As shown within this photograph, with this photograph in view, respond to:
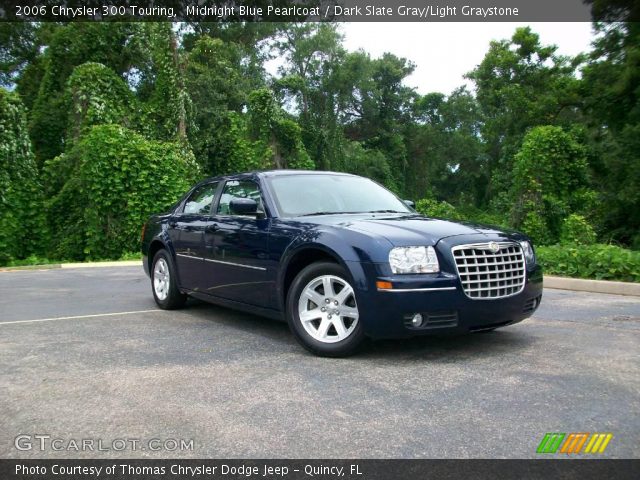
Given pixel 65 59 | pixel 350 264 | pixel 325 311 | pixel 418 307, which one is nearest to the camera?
pixel 418 307

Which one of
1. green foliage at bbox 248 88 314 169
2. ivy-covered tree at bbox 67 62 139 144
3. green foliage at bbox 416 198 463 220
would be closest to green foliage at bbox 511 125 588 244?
green foliage at bbox 416 198 463 220

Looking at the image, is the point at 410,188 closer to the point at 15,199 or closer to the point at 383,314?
the point at 15,199

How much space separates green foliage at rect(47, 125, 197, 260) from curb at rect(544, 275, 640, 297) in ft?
36.1

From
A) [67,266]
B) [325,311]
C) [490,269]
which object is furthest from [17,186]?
[490,269]

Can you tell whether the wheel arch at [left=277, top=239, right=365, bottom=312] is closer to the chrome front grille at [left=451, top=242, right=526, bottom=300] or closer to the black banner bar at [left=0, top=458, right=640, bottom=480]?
the chrome front grille at [left=451, top=242, right=526, bottom=300]

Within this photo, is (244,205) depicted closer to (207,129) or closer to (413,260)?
(413,260)

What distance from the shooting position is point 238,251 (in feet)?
19.0

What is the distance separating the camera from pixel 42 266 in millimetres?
13742

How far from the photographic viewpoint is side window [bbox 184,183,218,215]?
670 centimetres

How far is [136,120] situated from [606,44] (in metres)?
15.2

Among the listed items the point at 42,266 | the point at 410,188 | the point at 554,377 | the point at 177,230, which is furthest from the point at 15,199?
the point at 410,188

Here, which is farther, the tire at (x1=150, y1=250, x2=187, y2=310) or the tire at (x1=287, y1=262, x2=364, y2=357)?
the tire at (x1=150, y1=250, x2=187, y2=310)

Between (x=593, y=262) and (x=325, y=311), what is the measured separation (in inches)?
256

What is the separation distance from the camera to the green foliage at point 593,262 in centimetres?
915
